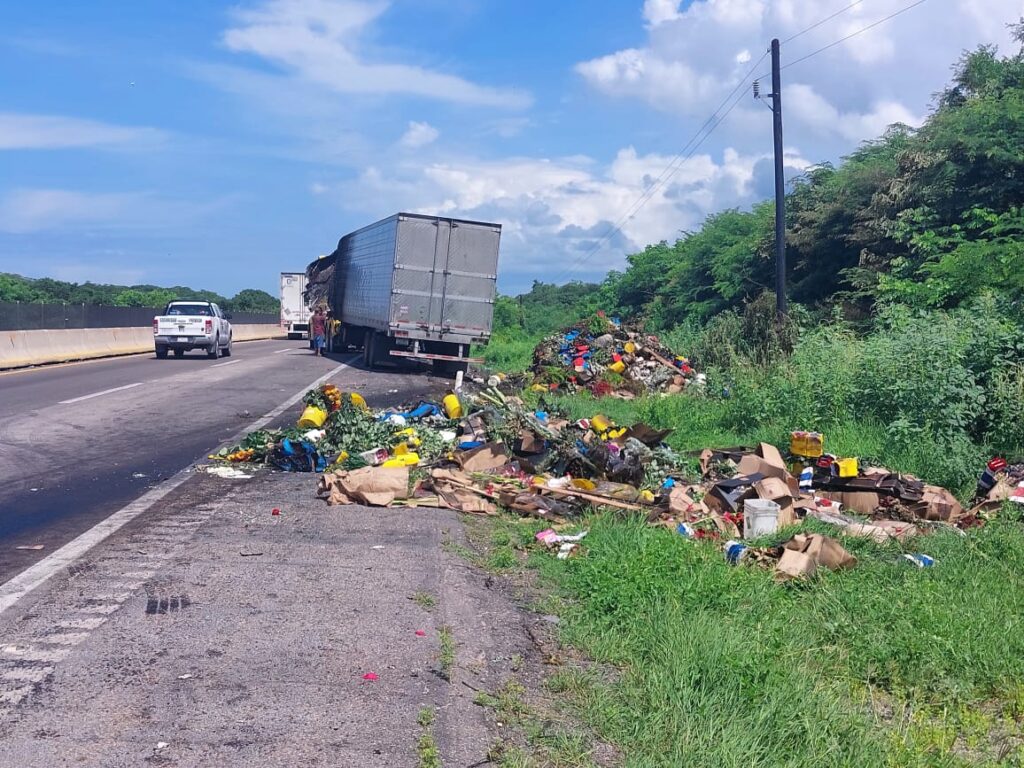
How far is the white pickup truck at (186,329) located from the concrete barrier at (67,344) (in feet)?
7.78

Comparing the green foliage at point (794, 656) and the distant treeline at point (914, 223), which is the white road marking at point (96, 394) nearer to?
the green foliage at point (794, 656)

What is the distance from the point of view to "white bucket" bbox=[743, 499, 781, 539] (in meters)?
8.00

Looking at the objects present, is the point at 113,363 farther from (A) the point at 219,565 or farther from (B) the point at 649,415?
(A) the point at 219,565

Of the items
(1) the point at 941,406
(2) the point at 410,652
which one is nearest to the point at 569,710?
(2) the point at 410,652

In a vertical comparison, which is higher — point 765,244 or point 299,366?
point 765,244

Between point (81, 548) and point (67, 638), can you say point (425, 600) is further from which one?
point (81, 548)

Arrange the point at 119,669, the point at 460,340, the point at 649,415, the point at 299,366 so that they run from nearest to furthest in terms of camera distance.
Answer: the point at 119,669
the point at 649,415
the point at 460,340
the point at 299,366

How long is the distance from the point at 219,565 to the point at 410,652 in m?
2.11

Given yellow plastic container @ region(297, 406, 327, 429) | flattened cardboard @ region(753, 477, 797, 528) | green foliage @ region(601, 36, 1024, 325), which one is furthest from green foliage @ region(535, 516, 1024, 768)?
green foliage @ region(601, 36, 1024, 325)

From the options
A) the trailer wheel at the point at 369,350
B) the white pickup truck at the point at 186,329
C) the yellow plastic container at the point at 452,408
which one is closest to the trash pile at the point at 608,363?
the trailer wheel at the point at 369,350

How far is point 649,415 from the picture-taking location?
16.4 meters

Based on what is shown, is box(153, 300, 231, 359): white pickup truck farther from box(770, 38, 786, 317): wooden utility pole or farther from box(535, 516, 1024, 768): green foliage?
box(535, 516, 1024, 768): green foliage

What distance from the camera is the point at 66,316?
107 feet

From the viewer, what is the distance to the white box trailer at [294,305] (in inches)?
2032
